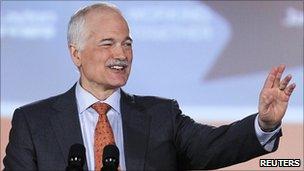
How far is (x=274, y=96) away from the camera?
2133 mm

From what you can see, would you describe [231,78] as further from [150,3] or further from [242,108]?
[150,3]

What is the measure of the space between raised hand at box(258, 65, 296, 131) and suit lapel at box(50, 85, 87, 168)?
678mm

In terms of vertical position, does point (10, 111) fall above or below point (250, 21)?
below

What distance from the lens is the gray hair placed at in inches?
96.3

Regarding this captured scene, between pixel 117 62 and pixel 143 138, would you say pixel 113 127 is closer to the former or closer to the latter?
pixel 143 138

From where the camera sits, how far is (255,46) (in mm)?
3781

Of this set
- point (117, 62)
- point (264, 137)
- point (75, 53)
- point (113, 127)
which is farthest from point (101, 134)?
point (264, 137)

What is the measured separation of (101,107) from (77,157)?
50 cm

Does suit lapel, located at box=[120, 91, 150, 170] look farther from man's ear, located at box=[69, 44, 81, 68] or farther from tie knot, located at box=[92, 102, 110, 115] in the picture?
man's ear, located at box=[69, 44, 81, 68]

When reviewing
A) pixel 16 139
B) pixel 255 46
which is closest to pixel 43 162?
pixel 16 139

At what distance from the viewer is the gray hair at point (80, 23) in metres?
2.45

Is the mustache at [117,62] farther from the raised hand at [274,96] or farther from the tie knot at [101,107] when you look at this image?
the raised hand at [274,96]

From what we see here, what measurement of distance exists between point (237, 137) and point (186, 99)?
138cm

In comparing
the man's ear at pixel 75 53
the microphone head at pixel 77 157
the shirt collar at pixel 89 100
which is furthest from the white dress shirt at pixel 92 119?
the microphone head at pixel 77 157
